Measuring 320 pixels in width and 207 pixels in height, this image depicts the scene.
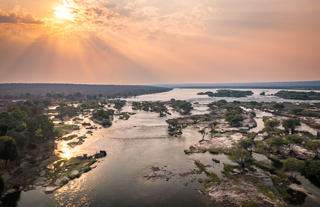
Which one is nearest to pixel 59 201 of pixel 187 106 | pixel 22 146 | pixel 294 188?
pixel 22 146

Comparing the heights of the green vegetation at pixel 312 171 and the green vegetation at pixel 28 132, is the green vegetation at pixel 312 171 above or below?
below

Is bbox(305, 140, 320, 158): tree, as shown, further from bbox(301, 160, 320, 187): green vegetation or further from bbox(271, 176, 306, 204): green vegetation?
bbox(271, 176, 306, 204): green vegetation

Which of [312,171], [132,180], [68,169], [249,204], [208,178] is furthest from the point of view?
[68,169]

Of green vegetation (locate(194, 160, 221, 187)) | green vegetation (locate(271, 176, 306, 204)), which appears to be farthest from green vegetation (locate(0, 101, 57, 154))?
green vegetation (locate(271, 176, 306, 204))

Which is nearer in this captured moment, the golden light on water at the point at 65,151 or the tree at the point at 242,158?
the tree at the point at 242,158

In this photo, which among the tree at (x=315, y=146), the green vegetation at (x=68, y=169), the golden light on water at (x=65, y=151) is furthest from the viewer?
the golden light on water at (x=65, y=151)

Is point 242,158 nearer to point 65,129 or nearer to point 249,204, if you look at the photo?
point 249,204

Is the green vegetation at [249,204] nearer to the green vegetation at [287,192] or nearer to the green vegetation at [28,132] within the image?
the green vegetation at [287,192]

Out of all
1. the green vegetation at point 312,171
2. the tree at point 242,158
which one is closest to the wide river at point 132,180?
the green vegetation at point 312,171

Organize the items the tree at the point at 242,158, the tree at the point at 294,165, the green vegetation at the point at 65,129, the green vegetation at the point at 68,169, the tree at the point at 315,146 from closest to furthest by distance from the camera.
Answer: the tree at the point at 294,165 → the green vegetation at the point at 68,169 → the tree at the point at 242,158 → the tree at the point at 315,146 → the green vegetation at the point at 65,129

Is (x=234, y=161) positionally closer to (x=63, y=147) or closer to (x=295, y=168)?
(x=295, y=168)

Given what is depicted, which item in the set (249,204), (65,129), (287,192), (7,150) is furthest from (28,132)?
(287,192)
